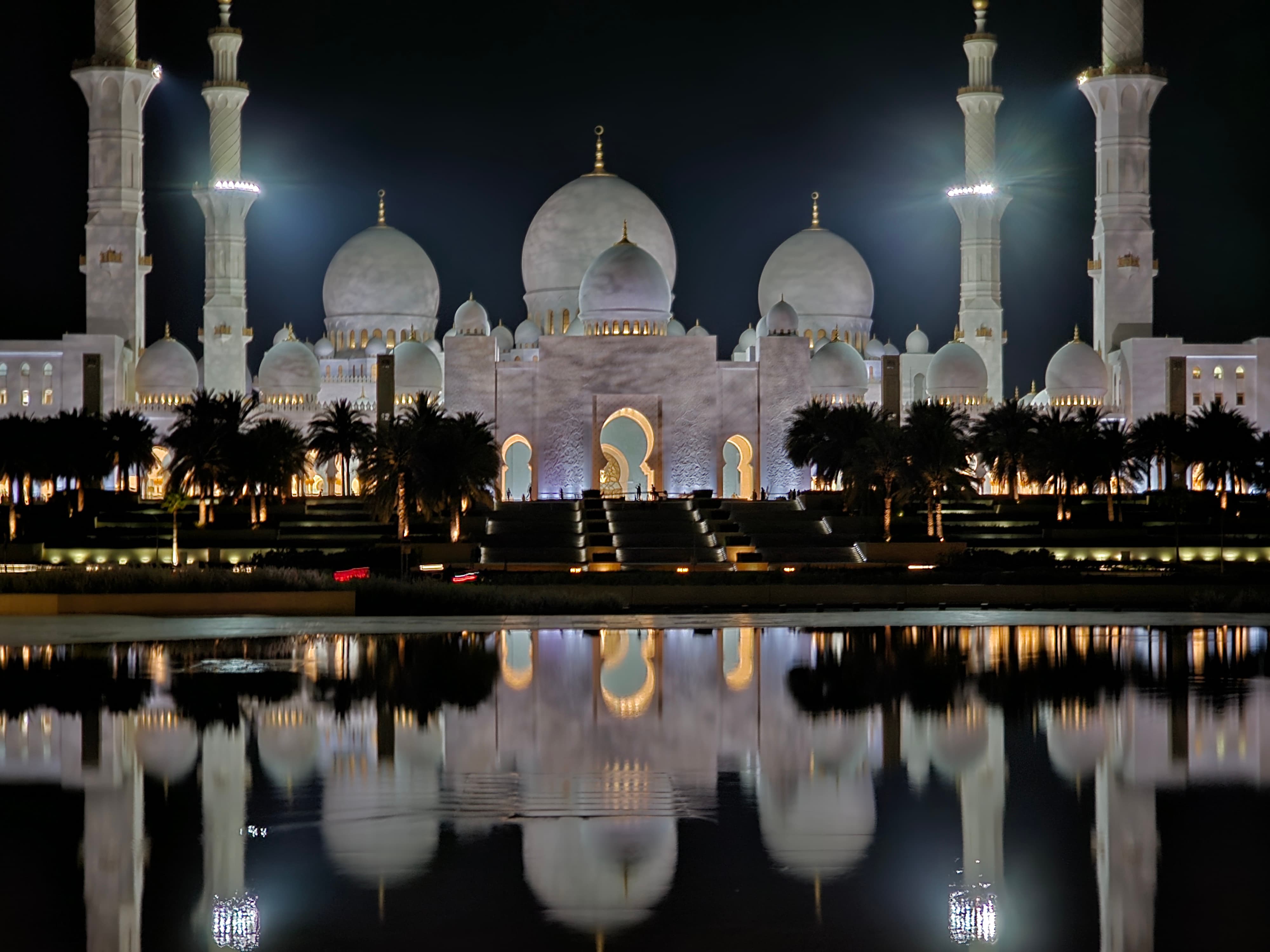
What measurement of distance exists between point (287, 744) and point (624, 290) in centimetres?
3360

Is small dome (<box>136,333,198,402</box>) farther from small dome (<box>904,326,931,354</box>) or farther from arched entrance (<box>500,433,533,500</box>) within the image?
small dome (<box>904,326,931,354</box>)

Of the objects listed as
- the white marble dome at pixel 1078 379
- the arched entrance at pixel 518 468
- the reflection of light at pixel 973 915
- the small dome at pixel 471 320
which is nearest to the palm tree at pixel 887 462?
the arched entrance at pixel 518 468

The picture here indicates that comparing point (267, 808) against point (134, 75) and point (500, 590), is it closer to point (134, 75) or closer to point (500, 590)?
point (500, 590)

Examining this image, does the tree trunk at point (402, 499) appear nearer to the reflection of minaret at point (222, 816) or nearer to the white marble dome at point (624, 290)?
the white marble dome at point (624, 290)

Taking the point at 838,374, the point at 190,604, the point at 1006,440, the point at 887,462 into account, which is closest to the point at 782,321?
the point at 838,374

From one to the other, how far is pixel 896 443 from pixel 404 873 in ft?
87.0

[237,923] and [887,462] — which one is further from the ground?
[887,462]

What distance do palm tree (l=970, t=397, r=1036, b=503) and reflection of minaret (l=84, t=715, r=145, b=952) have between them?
97.4ft

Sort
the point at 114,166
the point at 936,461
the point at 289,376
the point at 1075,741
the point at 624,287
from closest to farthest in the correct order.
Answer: the point at 1075,741 < the point at 936,461 < the point at 624,287 < the point at 114,166 < the point at 289,376

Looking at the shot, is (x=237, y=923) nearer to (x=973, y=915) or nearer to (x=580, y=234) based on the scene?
(x=973, y=915)

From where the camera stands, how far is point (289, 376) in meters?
49.1

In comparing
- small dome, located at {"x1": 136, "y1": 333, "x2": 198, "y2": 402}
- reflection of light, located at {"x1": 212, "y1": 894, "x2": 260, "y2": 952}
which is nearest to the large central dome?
small dome, located at {"x1": 136, "y1": 333, "x2": 198, "y2": 402}

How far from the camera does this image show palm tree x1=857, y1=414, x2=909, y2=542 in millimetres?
34000

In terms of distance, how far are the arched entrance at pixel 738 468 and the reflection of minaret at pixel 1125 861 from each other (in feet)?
113
